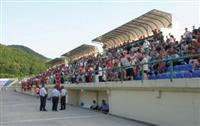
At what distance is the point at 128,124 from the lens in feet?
57.9

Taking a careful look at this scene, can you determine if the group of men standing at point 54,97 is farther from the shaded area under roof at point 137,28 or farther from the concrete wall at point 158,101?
the shaded area under roof at point 137,28

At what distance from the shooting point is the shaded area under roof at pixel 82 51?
1575 inches

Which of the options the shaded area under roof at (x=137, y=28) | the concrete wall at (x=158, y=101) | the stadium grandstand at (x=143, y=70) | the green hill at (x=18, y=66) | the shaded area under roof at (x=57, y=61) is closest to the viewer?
the concrete wall at (x=158, y=101)

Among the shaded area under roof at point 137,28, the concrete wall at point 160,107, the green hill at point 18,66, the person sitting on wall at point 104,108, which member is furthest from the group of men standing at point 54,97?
the green hill at point 18,66

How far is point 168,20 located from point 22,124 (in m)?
12.3

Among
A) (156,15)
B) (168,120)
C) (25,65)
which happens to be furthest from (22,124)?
(25,65)

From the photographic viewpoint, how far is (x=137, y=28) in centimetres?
2983

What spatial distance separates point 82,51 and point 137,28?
525 inches

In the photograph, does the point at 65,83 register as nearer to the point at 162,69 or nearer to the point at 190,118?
the point at 162,69

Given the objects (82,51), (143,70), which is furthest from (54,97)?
(82,51)

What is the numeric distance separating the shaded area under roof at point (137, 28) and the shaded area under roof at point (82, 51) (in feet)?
12.2

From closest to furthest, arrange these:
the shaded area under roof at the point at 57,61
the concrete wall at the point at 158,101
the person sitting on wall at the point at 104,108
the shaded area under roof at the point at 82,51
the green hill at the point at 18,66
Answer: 1. the concrete wall at the point at 158,101
2. the person sitting on wall at the point at 104,108
3. the shaded area under roof at the point at 82,51
4. the shaded area under roof at the point at 57,61
5. the green hill at the point at 18,66

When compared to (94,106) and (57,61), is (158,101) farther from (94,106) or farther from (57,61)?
(57,61)

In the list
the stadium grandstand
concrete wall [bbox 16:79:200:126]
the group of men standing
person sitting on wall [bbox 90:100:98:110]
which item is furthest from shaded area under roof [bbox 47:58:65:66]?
concrete wall [bbox 16:79:200:126]
